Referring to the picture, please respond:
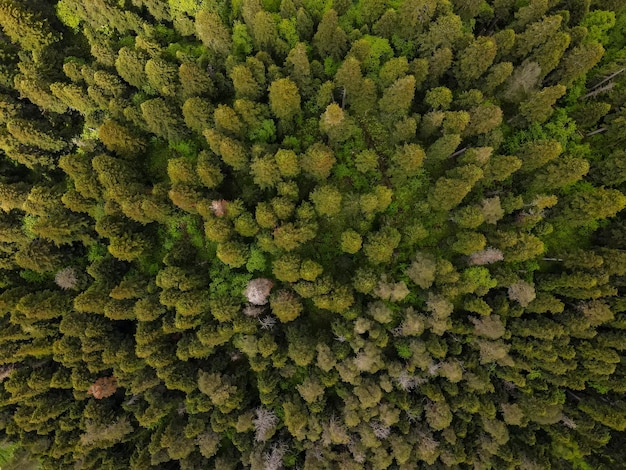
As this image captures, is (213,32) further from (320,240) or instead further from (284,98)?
(320,240)

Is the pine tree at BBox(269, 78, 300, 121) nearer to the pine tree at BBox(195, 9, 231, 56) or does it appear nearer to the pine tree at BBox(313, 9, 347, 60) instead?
the pine tree at BBox(313, 9, 347, 60)

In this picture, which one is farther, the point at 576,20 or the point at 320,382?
the point at 576,20

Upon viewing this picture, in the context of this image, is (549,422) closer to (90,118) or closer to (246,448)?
(246,448)

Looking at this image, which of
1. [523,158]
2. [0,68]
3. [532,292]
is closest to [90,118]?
[0,68]

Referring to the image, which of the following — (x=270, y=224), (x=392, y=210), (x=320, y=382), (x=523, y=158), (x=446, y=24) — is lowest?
(x=320, y=382)

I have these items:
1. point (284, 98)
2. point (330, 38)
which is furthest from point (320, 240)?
point (330, 38)

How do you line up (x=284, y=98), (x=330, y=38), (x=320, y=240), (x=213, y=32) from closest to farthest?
(x=284, y=98)
(x=213, y=32)
(x=330, y=38)
(x=320, y=240)

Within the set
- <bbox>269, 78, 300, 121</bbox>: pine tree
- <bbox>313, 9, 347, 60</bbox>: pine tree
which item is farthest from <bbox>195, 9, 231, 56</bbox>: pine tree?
<bbox>313, 9, 347, 60</bbox>: pine tree

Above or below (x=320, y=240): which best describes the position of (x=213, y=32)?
above

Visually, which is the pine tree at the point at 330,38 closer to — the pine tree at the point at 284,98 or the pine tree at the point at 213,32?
the pine tree at the point at 284,98
